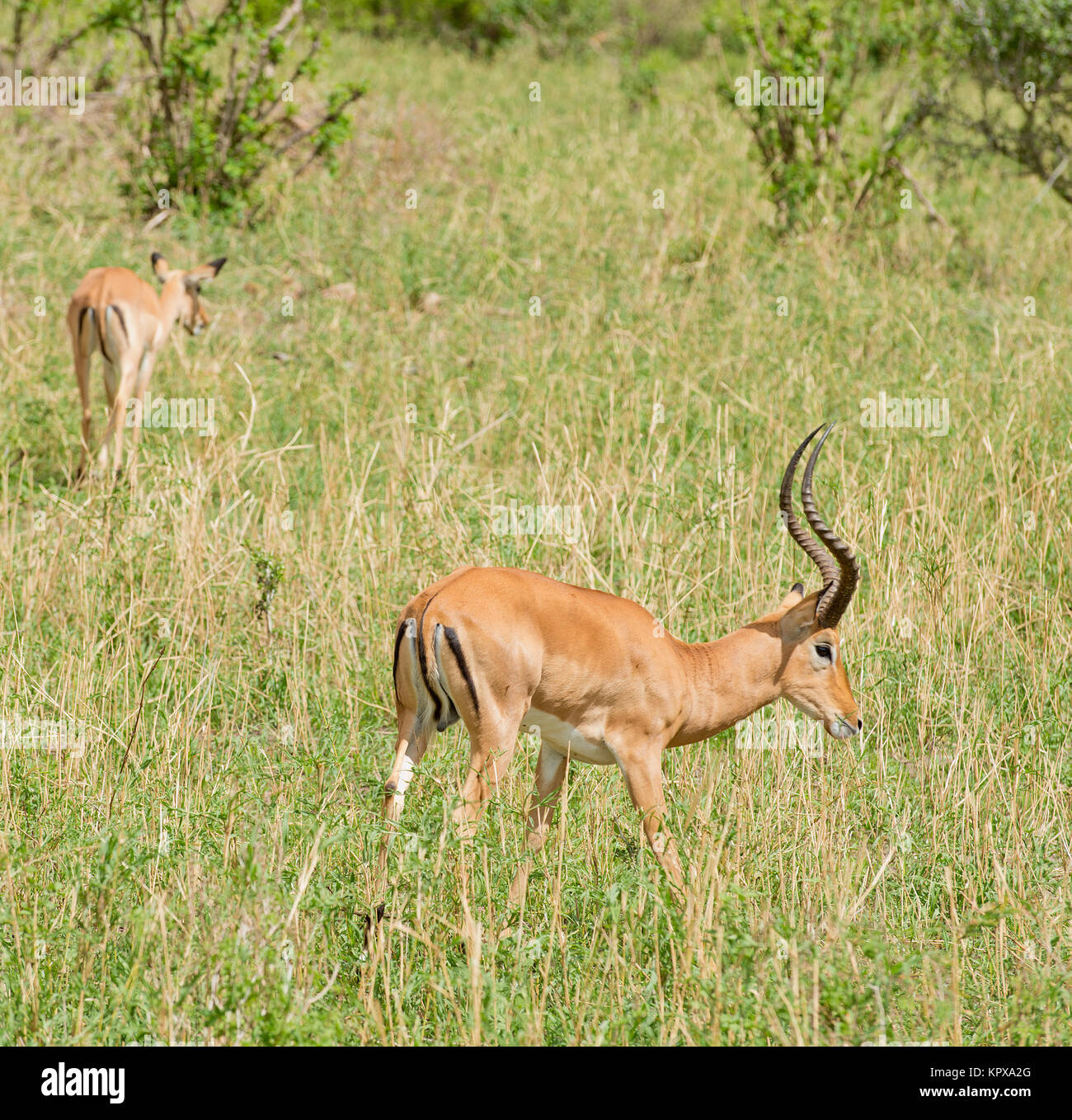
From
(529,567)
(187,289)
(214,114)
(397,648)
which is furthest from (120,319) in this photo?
(397,648)

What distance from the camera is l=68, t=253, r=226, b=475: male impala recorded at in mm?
7250

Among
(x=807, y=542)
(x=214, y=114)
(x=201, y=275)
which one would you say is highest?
(x=214, y=114)

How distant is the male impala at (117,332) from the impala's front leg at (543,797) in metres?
3.83

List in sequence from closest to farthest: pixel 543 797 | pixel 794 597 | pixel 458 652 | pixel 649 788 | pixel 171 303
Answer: pixel 458 652 → pixel 649 788 → pixel 543 797 → pixel 794 597 → pixel 171 303

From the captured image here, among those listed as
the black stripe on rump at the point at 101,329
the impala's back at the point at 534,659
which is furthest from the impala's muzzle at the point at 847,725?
the black stripe on rump at the point at 101,329

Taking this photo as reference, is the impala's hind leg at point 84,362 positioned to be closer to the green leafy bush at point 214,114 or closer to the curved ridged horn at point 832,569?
the green leafy bush at point 214,114

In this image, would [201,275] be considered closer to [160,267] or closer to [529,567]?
[160,267]

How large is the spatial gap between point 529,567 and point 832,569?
167 cm

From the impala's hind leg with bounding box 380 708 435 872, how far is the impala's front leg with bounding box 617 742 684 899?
57 cm

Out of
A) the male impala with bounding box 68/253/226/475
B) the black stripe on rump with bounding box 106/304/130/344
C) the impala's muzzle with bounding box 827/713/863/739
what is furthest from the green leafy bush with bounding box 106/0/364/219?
the impala's muzzle with bounding box 827/713/863/739

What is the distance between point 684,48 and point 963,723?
1786 centimetres

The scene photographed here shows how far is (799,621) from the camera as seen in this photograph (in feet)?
13.4
